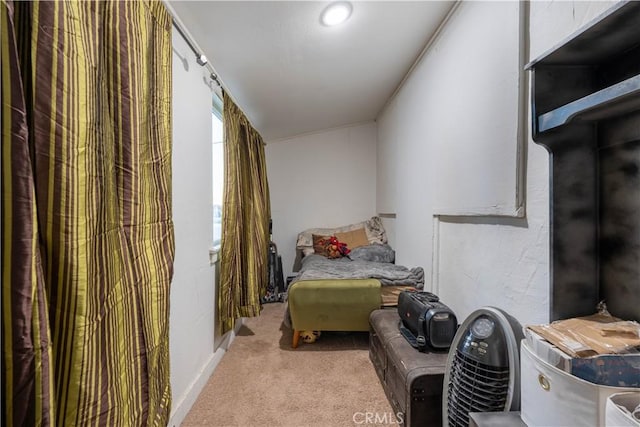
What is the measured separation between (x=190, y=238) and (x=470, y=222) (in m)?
1.60

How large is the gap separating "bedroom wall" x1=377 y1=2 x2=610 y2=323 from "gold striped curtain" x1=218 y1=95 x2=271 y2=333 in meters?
1.46

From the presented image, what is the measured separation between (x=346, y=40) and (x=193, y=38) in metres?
0.93

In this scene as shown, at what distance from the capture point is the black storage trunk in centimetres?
130

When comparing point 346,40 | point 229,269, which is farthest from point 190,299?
point 346,40

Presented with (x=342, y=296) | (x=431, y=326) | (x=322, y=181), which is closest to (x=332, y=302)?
(x=342, y=296)

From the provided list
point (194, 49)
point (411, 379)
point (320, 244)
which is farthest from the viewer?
point (320, 244)

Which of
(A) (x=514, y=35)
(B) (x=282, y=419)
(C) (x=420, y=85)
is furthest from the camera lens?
(C) (x=420, y=85)

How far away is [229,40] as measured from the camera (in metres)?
1.62

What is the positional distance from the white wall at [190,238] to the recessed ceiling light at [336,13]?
782 mm

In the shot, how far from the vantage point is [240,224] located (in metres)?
2.40

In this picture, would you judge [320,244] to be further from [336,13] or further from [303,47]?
[336,13]

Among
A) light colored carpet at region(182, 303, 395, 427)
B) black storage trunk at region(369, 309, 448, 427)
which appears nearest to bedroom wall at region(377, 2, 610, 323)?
black storage trunk at region(369, 309, 448, 427)

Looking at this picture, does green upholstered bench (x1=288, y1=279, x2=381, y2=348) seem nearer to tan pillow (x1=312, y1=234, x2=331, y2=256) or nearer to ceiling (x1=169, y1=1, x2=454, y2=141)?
tan pillow (x1=312, y1=234, x2=331, y2=256)

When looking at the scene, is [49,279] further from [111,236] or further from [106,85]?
[106,85]
